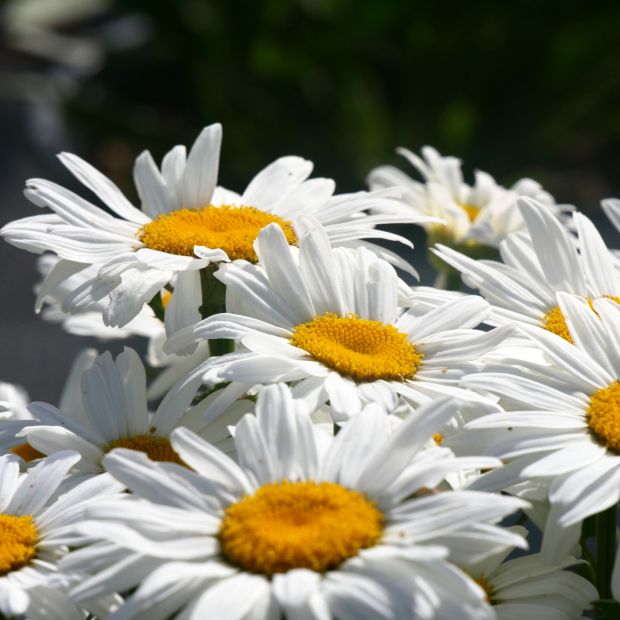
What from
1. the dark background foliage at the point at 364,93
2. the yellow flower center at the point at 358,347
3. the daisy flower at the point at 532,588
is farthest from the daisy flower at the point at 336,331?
the dark background foliage at the point at 364,93

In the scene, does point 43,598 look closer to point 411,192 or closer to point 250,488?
point 250,488

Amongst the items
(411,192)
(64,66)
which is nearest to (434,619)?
(411,192)

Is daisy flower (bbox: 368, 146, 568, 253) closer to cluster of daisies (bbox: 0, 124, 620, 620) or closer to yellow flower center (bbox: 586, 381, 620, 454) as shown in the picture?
cluster of daisies (bbox: 0, 124, 620, 620)

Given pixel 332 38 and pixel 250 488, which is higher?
pixel 332 38

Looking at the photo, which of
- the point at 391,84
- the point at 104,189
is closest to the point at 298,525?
the point at 104,189

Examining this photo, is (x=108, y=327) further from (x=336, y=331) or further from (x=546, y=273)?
(x=546, y=273)

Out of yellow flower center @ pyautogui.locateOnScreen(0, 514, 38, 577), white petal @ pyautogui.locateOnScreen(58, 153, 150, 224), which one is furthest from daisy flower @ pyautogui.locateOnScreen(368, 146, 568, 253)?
yellow flower center @ pyautogui.locateOnScreen(0, 514, 38, 577)
